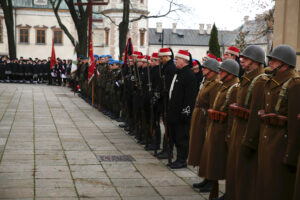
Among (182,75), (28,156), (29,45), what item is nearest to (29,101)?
(28,156)

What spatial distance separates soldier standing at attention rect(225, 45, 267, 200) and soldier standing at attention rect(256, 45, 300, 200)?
25cm

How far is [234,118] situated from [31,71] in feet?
104

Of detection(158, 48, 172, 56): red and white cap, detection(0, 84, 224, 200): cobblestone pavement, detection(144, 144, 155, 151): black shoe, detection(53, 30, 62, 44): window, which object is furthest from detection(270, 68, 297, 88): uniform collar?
detection(53, 30, 62, 44): window

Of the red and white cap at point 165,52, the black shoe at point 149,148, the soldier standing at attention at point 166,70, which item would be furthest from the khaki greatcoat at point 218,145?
the black shoe at point 149,148

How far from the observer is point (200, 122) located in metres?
7.38

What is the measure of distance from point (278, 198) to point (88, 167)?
15.2ft

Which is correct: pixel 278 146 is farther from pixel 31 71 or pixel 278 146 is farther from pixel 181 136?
pixel 31 71

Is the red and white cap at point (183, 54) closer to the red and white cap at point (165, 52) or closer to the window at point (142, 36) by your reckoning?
the red and white cap at point (165, 52)

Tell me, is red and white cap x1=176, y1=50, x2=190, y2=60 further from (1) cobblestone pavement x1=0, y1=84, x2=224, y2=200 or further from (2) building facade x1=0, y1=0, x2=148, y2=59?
(2) building facade x1=0, y1=0, x2=148, y2=59

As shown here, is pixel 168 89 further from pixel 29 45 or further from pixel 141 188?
pixel 29 45

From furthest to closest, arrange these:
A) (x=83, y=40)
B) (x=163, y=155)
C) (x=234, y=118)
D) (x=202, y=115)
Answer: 1. (x=83, y=40)
2. (x=163, y=155)
3. (x=202, y=115)
4. (x=234, y=118)

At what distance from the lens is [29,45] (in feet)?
205

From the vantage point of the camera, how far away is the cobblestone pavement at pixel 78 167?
273 inches

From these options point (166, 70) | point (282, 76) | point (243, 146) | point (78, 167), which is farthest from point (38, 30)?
point (282, 76)
